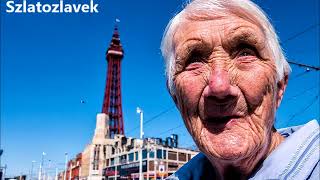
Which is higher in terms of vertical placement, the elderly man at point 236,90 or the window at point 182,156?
the window at point 182,156

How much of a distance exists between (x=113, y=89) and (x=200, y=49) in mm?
65841

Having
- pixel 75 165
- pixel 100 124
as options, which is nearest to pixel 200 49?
pixel 100 124

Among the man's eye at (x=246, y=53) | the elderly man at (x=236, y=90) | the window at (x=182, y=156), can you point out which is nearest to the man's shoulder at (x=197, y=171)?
the elderly man at (x=236, y=90)

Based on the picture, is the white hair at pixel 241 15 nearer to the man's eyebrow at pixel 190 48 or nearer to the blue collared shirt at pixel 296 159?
the man's eyebrow at pixel 190 48

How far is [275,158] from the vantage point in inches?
40.4

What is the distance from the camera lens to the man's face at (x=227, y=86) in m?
1.02

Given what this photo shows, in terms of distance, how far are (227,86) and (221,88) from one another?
0.02 meters

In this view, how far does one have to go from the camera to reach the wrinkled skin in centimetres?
102

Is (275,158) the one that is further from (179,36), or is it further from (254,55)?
(179,36)

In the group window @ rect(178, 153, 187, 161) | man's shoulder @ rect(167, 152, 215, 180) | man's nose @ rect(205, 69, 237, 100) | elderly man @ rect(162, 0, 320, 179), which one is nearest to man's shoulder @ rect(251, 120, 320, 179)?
elderly man @ rect(162, 0, 320, 179)

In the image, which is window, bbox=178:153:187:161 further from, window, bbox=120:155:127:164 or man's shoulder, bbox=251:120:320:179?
man's shoulder, bbox=251:120:320:179

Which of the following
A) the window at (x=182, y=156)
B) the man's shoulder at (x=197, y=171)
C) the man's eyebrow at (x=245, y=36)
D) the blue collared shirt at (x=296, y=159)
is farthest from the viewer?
the window at (x=182, y=156)

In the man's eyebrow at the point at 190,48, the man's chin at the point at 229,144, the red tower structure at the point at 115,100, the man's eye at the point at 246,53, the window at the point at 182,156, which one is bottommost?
the man's chin at the point at 229,144

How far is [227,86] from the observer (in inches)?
39.8
